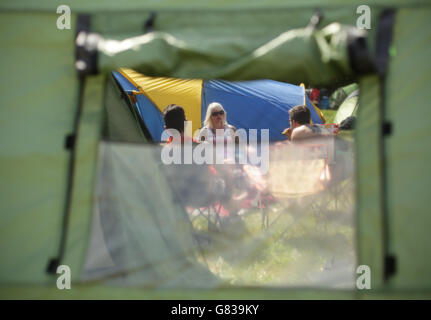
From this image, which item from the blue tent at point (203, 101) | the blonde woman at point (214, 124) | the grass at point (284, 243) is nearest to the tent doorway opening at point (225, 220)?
the grass at point (284, 243)

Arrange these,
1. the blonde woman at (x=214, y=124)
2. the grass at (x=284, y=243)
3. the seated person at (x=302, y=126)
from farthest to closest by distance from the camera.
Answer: the blonde woman at (x=214, y=124), the seated person at (x=302, y=126), the grass at (x=284, y=243)

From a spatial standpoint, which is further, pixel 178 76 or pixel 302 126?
pixel 302 126

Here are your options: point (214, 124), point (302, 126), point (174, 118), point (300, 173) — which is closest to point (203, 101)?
point (214, 124)

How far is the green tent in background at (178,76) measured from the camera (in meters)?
1.61

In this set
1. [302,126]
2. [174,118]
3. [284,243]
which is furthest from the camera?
[174,118]

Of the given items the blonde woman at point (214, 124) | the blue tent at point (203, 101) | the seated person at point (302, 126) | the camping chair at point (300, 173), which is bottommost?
the camping chair at point (300, 173)

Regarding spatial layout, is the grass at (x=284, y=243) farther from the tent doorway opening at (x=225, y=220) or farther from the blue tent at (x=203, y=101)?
the blue tent at (x=203, y=101)

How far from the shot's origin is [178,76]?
5.62 ft

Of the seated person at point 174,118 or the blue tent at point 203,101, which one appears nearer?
the seated person at point 174,118

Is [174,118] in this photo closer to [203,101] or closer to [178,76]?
[178,76]

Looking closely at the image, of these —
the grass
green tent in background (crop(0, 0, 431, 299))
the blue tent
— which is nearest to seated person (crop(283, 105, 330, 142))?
the grass

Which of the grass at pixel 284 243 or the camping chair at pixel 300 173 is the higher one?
the camping chair at pixel 300 173

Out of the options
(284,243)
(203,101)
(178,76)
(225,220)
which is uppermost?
(203,101)
